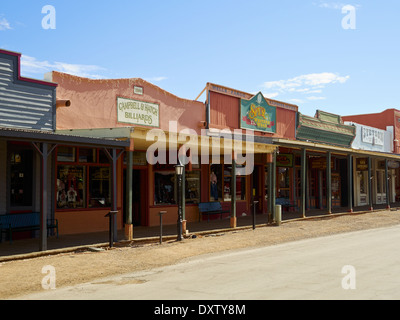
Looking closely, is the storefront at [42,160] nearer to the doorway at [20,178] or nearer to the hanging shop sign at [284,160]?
the doorway at [20,178]

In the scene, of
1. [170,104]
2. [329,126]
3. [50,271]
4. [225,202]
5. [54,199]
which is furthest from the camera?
[329,126]

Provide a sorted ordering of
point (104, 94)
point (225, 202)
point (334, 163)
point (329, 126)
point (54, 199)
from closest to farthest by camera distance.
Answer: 1. point (54, 199)
2. point (104, 94)
3. point (225, 202)
4. point (329, 126)
5. point (334, 163)

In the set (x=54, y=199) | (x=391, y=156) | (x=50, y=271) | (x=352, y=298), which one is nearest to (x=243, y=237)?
(x=54, y=199)

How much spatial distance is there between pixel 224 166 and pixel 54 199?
8736 millimetres

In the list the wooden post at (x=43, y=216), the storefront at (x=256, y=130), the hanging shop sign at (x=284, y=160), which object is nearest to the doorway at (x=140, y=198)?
the storefront at (x=256, y=130)

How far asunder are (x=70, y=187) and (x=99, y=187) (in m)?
1.13

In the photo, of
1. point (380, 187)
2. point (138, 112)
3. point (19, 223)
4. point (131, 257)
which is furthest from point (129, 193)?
point (380, 187)

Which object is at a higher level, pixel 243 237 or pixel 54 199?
pixel 54 199

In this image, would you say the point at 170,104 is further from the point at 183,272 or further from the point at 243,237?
the point at 183,272

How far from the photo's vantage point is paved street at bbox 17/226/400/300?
7234mm

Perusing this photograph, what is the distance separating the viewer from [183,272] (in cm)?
967

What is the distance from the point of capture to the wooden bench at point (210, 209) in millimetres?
19562

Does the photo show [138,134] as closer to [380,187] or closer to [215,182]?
[215,182]

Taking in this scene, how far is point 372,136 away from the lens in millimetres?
32844
